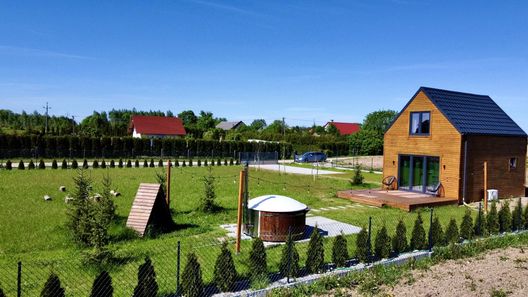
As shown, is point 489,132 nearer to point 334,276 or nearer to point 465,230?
point 465,230

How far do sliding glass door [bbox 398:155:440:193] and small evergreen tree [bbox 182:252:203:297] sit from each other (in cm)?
1578

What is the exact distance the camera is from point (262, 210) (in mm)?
11906

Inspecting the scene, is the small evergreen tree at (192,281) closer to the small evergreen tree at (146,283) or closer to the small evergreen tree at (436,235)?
the small evergreen tree at (146,283)

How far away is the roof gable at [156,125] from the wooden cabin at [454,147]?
5023cm

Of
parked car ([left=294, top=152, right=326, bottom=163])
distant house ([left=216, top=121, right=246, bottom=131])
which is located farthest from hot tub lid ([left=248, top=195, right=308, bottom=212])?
distant house ([left=216, top=121, right=246, bottom=131])

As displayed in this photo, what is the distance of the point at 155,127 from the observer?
221 feet

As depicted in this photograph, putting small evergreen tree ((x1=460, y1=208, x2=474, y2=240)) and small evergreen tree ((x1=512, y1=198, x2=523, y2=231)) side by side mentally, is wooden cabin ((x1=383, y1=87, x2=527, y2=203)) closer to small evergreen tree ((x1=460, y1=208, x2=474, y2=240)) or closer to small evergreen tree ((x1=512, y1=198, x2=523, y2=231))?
small evergreen tree ((x1=512, y1=198, x2=523, y2=231))

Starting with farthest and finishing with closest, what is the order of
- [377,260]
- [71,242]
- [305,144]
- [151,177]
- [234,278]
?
[305,144], [151,177], [71,242], [377,260], [234,278]

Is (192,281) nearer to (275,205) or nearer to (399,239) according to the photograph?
(275,205)

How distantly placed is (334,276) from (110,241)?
6.25 meters

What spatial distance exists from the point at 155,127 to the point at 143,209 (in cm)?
5694

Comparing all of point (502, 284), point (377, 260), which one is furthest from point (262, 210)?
point (502, 284)

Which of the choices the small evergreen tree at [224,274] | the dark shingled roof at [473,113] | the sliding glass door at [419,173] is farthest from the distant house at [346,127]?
the small evergreen tree at [224,274]

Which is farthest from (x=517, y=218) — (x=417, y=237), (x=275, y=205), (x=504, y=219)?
(x=275, y=205)
